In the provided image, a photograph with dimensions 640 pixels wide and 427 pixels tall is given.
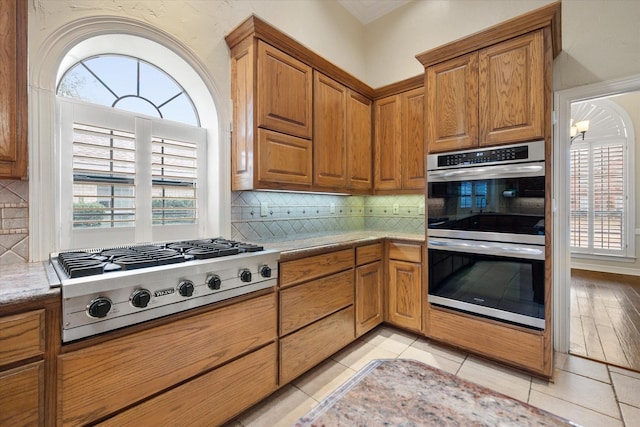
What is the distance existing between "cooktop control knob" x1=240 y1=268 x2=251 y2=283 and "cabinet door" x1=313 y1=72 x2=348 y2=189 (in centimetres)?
110

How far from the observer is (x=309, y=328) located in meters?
2.00

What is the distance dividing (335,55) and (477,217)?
2367 millimetres

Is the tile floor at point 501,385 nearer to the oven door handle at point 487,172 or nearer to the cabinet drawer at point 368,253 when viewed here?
the cabinet drawer at point 368,253

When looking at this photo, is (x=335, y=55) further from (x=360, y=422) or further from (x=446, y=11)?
(x=360, y=422)

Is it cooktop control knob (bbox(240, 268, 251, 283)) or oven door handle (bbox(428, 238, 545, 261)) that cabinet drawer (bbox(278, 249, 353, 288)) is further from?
oven door handle (bbox(428, 238, 545, 261))

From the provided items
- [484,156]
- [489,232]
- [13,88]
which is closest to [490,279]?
[489,232]

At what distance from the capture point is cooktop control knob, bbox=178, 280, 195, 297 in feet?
4.33

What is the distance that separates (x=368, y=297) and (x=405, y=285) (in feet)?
1.22

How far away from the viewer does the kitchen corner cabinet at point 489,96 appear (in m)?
1.97

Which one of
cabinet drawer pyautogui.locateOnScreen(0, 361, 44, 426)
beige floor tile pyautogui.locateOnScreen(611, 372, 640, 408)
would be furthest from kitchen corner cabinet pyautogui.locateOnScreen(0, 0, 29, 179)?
beige floor tile pyautogui.locateOnScreen(611, 372, 640, 408)

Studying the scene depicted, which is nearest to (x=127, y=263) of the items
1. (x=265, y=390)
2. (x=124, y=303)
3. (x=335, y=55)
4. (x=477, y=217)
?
(x=124, y=303)

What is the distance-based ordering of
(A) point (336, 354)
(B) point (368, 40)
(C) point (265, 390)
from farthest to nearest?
(B) point (368, 40), (A) point (336, 354), (C) point (265, 390)

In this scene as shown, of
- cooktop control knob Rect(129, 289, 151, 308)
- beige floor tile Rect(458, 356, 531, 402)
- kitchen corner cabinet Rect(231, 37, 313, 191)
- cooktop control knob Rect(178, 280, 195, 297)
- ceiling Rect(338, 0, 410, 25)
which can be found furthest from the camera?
ceiling Rect(338, 0, 410, 25)

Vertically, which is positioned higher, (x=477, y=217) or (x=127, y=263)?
(x=477, y=217)
